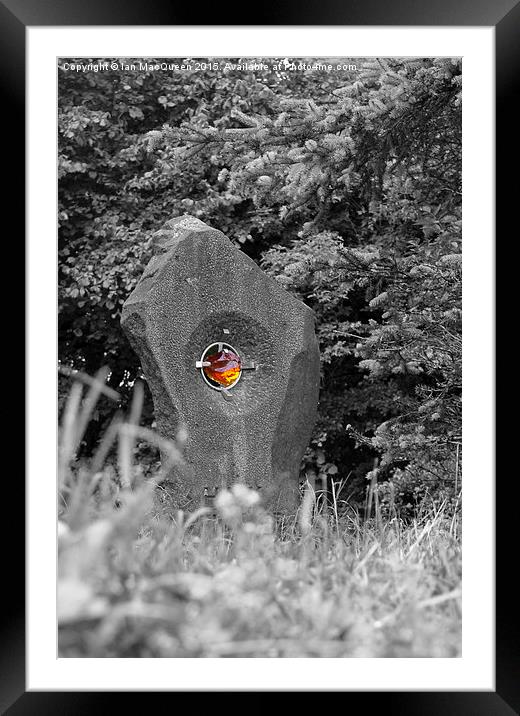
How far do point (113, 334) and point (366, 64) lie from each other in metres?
4.06

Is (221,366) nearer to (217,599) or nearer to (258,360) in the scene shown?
(258,360)

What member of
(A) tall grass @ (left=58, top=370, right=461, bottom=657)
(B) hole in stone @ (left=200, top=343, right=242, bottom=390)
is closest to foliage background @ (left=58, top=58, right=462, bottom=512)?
(B) hole in stone @ (left=200, top=343, right=242, bottom=390)

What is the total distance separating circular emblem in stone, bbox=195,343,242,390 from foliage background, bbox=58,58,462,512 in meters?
0.87

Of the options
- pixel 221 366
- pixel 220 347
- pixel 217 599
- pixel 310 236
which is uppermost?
pixel 310 236

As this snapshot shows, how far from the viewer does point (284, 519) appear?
4.31m

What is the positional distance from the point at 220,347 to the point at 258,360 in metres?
0.23

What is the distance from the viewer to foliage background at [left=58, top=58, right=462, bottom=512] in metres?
4.73

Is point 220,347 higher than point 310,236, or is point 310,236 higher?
point 310,236

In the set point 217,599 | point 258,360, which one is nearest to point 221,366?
point 258,360
